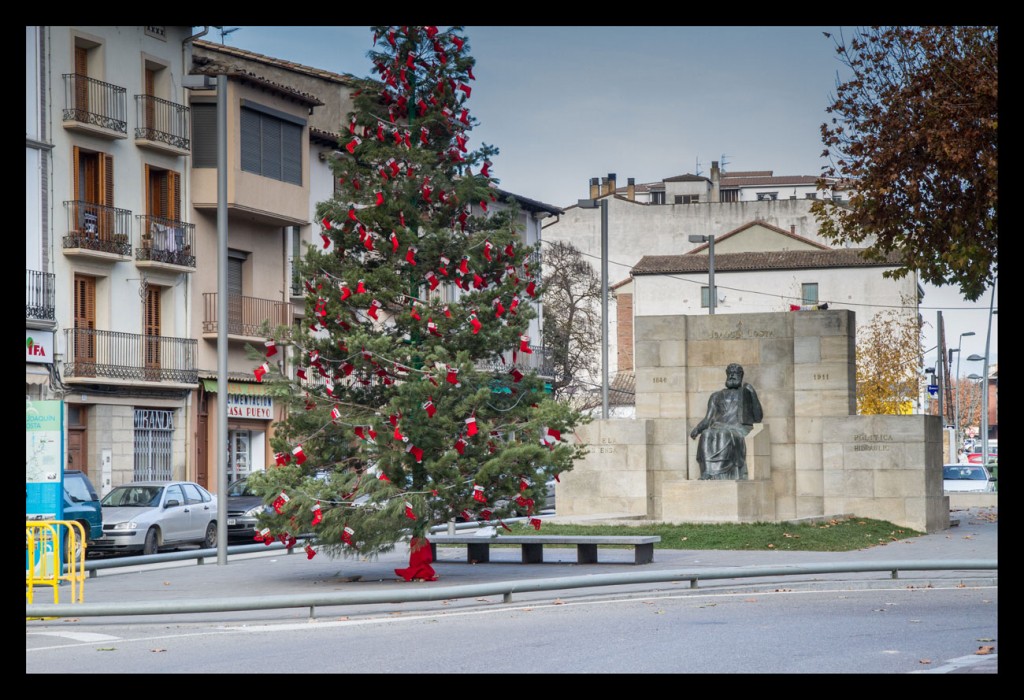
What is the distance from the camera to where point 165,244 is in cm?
4050

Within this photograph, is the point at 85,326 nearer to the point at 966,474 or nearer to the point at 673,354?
the point at 673,354

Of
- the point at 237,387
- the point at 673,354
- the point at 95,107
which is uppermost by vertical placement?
the point at 95,107

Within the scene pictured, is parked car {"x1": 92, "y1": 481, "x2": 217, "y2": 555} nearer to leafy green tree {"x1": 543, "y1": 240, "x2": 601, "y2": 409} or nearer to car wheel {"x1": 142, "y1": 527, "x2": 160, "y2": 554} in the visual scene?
car wheel {"x1": 142, "y1": 527, "x2": 160, "y2": 554}

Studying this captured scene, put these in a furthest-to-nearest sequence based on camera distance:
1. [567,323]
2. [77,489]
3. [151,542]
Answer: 1. [567,323]
2. [151,542]
3. [77,489]

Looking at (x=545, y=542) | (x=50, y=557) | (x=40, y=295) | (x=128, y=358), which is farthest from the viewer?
(x=128, y=358)

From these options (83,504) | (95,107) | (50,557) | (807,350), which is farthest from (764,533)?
(95,107)

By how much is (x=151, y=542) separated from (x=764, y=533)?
1135 centimetres

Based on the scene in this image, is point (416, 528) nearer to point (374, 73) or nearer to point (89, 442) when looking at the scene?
point (374, 73)

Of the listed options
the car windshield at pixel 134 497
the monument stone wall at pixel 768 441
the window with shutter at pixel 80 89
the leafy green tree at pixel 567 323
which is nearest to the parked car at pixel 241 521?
the car windshield at pixel 134 497

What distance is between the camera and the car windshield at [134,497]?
27953 mm

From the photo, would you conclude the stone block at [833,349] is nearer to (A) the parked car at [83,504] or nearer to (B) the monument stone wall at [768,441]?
(B) the monument stone wall at [768,441]

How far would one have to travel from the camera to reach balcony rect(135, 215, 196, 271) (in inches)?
1569

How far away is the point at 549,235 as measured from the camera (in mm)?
81875
